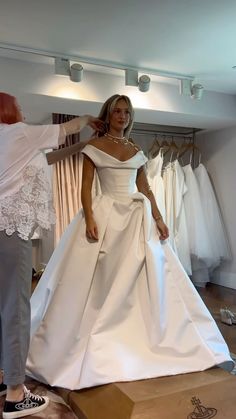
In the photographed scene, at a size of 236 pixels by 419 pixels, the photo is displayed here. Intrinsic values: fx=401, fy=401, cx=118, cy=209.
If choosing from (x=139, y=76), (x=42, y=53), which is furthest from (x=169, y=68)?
(x=42, y=53)

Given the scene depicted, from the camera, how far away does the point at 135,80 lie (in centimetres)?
334

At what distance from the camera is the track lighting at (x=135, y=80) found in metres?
3.30

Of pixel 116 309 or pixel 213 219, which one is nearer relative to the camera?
pixel 116 309

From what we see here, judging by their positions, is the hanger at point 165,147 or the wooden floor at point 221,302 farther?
the hanger at point 165,147

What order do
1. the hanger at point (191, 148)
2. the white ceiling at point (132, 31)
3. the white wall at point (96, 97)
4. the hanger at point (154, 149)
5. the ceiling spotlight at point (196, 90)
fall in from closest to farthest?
the white ceiling at point (132, 31)
the white wall at point (96, 97)
the ceiling spotlight at point (196, 90)
the hanger at point (154, 149)
the hanger at point (191, 148)

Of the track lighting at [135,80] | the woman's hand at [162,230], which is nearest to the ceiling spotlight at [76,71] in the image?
the track lighting at [135,80]

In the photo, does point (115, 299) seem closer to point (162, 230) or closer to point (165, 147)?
point (162, 230)

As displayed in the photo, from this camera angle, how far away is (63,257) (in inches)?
78.4

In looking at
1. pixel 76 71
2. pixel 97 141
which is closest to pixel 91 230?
pixel 97 141

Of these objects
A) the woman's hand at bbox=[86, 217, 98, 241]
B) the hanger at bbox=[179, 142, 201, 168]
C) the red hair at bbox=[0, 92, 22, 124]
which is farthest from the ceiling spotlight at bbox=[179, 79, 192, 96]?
the red hair at bbox=[0, 92, 22, 124]

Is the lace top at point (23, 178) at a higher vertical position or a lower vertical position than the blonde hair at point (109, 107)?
lower

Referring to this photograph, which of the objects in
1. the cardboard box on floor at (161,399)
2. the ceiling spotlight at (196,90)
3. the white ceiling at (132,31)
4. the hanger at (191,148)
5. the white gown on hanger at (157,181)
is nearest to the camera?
the cardboard box on floor at (161,399)

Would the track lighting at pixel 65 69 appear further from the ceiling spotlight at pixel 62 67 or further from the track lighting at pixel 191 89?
the track lighting at pixel 191 89

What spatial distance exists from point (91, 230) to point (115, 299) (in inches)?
14.0
